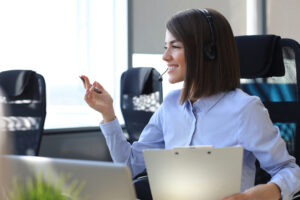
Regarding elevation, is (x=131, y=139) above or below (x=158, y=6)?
below

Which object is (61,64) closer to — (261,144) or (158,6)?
(158,6)

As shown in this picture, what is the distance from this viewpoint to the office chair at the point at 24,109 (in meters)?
2.58

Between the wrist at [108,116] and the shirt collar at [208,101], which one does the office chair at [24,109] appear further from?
the shirt collar at [208,101]

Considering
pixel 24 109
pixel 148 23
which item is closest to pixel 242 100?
pixel 24 109

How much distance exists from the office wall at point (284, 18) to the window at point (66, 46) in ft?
5.37

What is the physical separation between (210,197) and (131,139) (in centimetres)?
230

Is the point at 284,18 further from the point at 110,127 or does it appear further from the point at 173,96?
the point at 110,127

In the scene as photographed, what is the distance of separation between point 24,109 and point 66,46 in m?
1.17

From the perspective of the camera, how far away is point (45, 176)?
684 mm

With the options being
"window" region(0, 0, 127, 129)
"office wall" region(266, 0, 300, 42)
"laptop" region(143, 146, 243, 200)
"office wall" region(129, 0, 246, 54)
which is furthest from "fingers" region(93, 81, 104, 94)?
"office wall" region(266, 0, 300, 42)

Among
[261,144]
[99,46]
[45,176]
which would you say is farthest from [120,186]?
[99,46]

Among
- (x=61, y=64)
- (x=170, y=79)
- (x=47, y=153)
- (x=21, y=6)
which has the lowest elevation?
(x=47, y=153)

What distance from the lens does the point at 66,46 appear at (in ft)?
12.1

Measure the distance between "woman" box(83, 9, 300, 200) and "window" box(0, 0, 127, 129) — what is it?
2.18m
